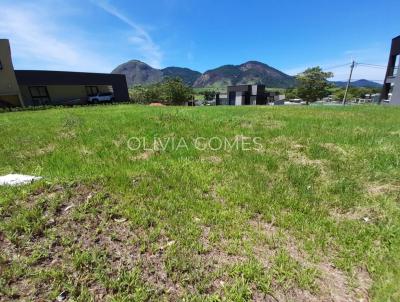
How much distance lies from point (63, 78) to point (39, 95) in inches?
157

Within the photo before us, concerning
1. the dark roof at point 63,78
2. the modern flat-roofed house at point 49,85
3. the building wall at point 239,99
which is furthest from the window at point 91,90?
the building wall at point 239,99

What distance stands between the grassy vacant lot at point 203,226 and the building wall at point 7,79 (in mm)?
27292

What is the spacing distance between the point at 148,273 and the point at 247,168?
3022 millimetres

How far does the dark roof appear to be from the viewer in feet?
93.5

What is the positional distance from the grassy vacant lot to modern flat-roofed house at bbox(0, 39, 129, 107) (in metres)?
27.6

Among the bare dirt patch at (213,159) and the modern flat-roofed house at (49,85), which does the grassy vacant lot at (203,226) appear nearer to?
the bare dirt patch at (213,159)

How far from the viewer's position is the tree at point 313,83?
54156 mm

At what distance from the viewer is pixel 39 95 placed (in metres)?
31.3

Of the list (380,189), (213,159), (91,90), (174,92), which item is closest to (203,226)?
(213,159)

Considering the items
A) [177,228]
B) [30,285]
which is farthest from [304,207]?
[30,285]

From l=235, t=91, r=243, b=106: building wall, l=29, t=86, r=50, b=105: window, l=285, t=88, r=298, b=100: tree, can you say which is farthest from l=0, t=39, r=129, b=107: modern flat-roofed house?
l=285, t=88, r=298, b=100: tree

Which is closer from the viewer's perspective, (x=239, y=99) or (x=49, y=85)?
(x=49, y=85)

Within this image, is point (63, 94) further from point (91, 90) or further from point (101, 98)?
point (101, 98)

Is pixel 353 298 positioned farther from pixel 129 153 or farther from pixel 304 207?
pixel 129 153
